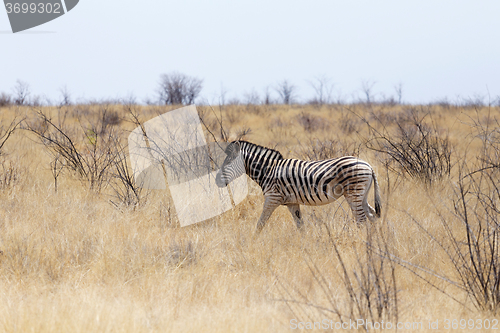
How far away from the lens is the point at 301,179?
4676mm

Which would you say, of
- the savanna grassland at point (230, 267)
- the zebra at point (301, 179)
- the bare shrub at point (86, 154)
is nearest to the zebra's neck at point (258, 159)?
the zebra at point (301, 179)

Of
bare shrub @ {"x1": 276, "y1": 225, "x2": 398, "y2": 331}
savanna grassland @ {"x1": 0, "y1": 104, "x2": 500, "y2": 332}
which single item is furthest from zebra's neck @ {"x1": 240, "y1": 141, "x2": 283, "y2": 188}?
bare shrub @ {"x1": 276, "y1": 225, "x2": 398, "y2": 331}

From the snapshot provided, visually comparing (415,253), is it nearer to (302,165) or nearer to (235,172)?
(302,165)

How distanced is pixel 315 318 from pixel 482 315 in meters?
1.13

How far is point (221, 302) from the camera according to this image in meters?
3.12

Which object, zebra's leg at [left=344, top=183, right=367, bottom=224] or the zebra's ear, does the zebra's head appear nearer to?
the zebra's ear

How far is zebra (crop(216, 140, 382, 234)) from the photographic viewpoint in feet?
15.1

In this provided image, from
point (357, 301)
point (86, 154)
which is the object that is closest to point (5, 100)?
point (86, 154)

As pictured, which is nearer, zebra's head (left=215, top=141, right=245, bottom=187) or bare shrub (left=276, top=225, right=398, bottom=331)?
bare shrub (left=276, top=225, right=398, bottom=331)

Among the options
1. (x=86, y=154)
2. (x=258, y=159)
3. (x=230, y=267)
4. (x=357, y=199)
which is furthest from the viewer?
(x=86, y=154)

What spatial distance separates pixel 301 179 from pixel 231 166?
83cm

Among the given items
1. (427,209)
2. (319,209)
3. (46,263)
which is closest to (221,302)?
(46,263)

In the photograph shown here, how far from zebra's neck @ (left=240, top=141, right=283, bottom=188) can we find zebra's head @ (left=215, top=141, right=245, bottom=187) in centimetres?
5

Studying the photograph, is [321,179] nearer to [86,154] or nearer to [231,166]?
[231,166]
